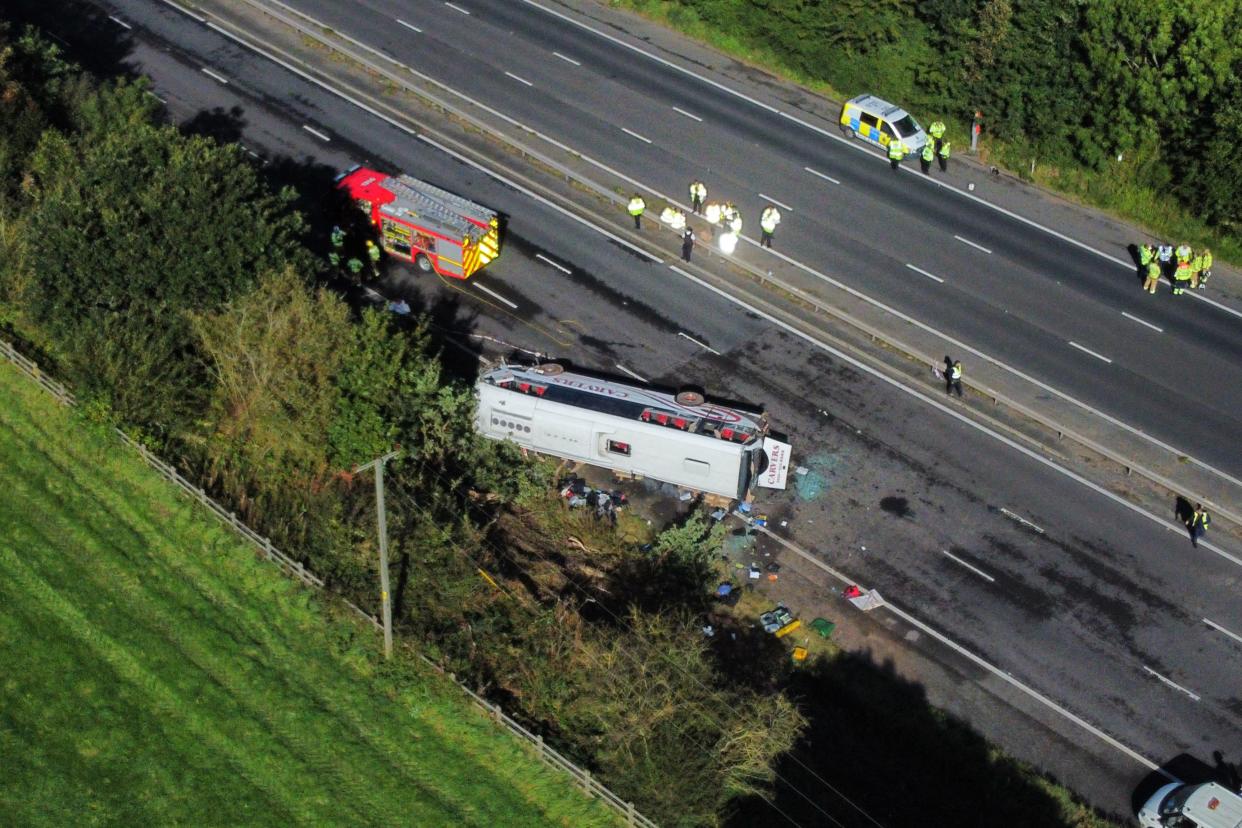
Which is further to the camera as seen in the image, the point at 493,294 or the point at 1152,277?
the point at 1152,277

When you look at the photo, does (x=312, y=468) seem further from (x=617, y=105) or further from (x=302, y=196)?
(x=617, y=105)

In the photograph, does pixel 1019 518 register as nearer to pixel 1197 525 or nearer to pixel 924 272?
pixel 1197 525

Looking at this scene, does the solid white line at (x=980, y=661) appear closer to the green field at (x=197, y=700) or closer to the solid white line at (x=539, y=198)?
the green field at (x=197, y=700)

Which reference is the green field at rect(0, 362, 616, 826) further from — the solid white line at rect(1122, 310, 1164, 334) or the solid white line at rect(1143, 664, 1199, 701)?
the solid white line at rect(1122, 310, 1164, 334)

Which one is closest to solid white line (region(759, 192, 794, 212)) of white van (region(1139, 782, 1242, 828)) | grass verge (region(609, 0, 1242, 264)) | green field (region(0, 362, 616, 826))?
grass verge (region(609, 0, 1242, 264))

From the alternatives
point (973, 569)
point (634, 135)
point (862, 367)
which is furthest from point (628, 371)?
point (634, 135)

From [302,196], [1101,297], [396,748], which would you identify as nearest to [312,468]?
[396,748]
